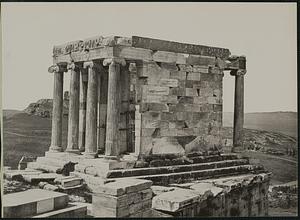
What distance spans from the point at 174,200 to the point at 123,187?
131cm

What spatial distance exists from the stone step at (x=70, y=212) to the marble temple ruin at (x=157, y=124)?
1463 millimetres

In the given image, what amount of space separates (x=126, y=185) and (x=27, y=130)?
10.7 m

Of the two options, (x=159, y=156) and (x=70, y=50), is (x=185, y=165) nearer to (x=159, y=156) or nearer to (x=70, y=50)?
(x=159, y=156)

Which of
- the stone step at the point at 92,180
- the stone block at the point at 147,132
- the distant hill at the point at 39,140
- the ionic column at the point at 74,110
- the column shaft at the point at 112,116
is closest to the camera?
the stone step at the point at 92,180

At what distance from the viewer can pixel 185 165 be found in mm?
12914

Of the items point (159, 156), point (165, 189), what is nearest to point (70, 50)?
point (159, 156)

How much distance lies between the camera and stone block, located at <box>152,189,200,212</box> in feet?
32.1

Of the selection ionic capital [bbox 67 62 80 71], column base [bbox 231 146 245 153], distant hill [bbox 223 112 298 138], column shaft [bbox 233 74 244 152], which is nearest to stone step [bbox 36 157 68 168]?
ionic capital [bbox 67 62 80 71]

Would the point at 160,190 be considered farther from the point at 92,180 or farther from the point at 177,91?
the point at 177,91

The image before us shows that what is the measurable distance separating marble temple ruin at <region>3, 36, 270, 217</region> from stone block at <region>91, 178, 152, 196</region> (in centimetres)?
24

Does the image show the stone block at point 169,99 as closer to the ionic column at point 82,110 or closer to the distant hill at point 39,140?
the distant hill at point 39,140

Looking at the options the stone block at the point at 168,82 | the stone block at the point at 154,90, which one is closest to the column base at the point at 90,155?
the stone block at the point at 154,90

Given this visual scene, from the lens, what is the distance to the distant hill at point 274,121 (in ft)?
38.6

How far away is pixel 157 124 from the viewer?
1273 centimetres
